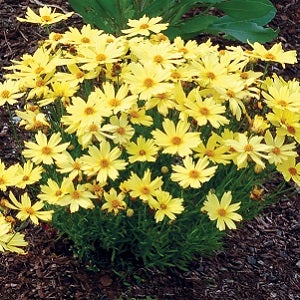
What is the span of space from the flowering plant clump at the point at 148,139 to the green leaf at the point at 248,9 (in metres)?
1.12

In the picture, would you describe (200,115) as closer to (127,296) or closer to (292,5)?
(127,296)

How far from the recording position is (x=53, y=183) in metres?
2.33

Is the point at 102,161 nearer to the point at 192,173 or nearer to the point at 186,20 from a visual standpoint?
the point at 192,173

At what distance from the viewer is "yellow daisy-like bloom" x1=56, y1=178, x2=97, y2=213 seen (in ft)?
7.44

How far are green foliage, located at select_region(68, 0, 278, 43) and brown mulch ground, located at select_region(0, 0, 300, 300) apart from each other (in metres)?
0.74

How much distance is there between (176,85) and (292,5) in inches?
101

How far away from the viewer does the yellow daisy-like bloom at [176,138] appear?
2.20m

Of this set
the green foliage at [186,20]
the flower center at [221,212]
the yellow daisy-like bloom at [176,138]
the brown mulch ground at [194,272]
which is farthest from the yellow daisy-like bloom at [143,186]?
the green foliage at [186,20]

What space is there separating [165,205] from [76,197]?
28cm

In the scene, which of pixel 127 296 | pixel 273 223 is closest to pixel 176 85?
pixel 127 296

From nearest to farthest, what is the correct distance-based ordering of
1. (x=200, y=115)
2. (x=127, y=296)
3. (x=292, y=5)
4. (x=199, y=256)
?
(x=200, y=115)
(x=127, y=296)
(x=199, y=256)
(x=292, y=5)


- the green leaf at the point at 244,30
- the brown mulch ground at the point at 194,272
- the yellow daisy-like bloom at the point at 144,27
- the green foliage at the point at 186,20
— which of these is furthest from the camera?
the green leaf at the point at 244,30

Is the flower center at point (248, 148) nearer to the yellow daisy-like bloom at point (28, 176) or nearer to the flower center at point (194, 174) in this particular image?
the flower center at point (194, 174)

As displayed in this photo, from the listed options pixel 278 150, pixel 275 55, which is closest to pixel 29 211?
pixel 278 150
